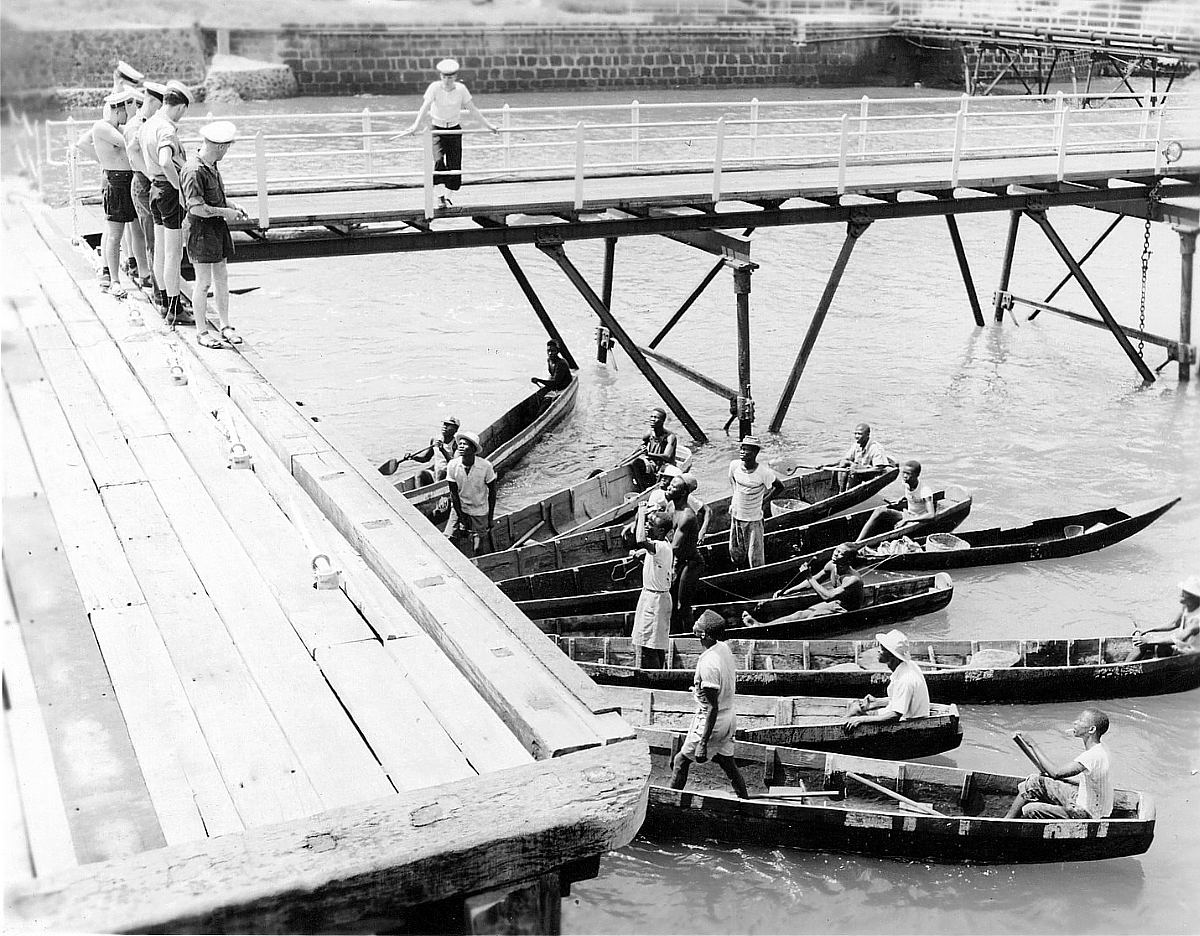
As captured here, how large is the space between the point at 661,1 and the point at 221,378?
46294mm

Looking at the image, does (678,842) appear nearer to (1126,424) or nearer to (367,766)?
(367,766)

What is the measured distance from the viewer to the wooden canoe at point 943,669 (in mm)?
11547

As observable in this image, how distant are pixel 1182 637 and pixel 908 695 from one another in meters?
3.59

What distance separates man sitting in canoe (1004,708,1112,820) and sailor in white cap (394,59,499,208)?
986 cm

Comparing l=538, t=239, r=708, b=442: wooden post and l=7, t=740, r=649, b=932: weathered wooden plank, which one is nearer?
l=7, t=740, r=649, b=932: weathered wooden plank

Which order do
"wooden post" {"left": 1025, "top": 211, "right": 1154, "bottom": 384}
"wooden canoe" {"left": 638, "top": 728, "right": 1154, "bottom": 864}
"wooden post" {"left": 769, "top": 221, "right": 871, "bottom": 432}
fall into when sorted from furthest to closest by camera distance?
"wooden post" {"left": 1025, "top": 211, "right": 1154, "bottom": 384} → "wooden post" {"left": 769, "top": 221, "right": 871, "bottom": 432} → "wooden canoe" {"left": 638, "top": 728, "right": 1154, "bottom": 864}

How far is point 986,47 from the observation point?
177 ft

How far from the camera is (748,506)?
13961 mm

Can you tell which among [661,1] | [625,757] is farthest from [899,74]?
[625,757]

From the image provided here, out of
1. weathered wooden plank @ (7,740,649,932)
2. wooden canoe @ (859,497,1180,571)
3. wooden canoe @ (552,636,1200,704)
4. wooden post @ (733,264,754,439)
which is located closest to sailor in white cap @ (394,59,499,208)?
wooden post @ (733,264,754,439)

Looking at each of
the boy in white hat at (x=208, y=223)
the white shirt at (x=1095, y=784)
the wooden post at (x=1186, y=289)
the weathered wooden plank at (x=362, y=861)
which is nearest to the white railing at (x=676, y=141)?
the wooden post at (x=1186, y=289)

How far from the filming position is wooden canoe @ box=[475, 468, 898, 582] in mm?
13719

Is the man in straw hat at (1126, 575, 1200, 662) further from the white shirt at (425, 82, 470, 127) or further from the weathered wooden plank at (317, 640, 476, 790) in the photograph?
the white shirt at (425, 82, 470, 127)

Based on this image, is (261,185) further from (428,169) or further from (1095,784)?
(1095,784)
